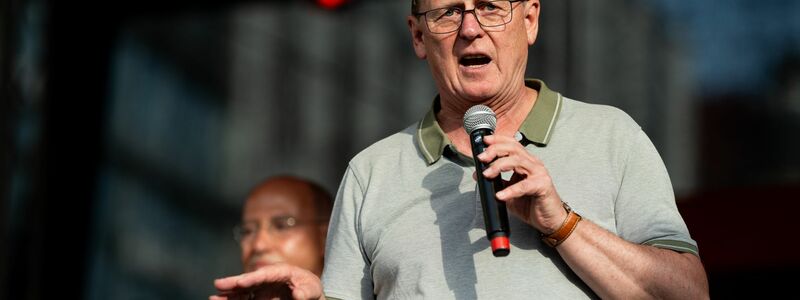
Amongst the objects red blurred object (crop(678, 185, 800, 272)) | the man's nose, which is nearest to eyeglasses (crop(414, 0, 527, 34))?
the man's nose

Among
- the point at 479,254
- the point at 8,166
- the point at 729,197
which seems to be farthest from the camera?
the point at 8,166

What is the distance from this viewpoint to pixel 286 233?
4.21m

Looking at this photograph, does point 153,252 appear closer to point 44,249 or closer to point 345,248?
point 44,249

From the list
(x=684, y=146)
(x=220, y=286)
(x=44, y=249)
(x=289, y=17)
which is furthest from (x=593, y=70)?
(x=220, y=286)

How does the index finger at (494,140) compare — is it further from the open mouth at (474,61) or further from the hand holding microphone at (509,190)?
the open mouth at (474,61)

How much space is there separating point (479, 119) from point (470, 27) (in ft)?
0.84

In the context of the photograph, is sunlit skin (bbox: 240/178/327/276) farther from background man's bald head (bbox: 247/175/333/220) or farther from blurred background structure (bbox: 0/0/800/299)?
blurred background structure (bbox: 0/0/800/299)

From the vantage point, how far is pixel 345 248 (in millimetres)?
2490

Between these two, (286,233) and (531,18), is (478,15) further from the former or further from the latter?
(286,233)

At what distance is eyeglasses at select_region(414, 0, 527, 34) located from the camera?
247 cm

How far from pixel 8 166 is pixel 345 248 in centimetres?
357

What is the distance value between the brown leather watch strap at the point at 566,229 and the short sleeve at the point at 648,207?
16cm

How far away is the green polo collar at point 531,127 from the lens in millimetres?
2400

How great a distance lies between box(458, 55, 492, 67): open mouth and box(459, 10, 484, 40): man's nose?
51 mm
